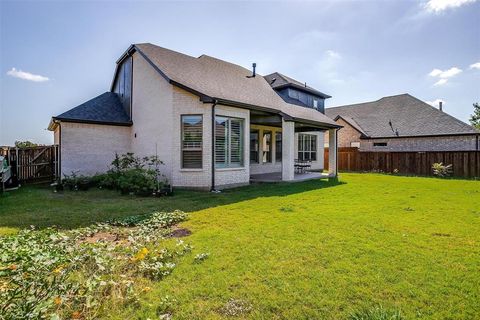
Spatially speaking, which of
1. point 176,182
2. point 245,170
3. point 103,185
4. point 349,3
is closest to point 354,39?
point 349,3

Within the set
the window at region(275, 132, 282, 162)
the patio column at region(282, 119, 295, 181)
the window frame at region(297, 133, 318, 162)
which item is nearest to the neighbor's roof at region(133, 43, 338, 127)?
the patio column at region(282, 119, 295, 181)

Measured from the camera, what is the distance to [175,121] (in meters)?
11.2

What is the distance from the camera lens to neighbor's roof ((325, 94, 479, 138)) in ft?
72.0

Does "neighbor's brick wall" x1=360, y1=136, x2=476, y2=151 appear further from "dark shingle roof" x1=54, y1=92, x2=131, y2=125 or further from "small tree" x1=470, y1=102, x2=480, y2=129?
"small tree" x1=470, y1=102, x2=480, y2=129

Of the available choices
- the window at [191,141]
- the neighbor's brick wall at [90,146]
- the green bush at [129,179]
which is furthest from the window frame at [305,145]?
the neighbor's brick wall at [90,146]

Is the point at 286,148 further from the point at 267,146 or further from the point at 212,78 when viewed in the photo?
the point at 212,78

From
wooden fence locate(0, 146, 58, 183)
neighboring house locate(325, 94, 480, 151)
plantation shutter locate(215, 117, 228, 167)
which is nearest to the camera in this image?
plantation shutter locate(215, 117, 228, 167)

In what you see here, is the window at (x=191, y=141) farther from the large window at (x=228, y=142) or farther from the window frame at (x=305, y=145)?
the window frame at (x=305, y=145)

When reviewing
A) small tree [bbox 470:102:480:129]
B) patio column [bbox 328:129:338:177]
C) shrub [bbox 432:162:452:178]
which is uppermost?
small tree [bbox 470:102:480:129]

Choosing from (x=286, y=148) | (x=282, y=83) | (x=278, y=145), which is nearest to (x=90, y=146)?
(x=286, y=148)

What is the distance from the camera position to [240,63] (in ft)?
62.4

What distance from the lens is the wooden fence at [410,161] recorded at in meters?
17.8

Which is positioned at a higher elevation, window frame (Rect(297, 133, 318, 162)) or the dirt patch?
window frame (Rect(297, 133, 318, 162))

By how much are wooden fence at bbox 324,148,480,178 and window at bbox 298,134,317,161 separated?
142 inches
